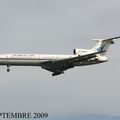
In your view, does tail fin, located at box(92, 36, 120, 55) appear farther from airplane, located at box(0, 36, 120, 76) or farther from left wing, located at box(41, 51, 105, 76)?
left wing, located at box(41, 51, 105, 76)

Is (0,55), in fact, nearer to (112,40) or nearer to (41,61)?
(41,61)

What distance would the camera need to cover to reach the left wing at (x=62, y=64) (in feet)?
516

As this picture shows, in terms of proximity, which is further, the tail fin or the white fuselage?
the tail fin

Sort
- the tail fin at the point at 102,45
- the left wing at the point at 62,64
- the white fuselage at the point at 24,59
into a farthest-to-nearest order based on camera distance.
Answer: the tail fin at the point at 102,45
the left wing at the point at 62,64
the white fuselage at the point at 24,59

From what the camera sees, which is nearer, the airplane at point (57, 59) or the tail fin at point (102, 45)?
the airplane at point (57, 59)

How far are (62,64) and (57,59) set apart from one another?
1514 mm

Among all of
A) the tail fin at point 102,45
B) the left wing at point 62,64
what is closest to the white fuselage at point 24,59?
the left wing at point 62,64

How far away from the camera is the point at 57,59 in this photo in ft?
518

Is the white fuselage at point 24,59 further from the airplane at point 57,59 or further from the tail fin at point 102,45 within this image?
the tail fin at point 102,45

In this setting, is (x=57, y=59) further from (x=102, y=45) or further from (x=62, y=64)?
(x=102, y=45)

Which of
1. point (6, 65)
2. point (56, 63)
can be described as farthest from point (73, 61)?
point (6, 65)

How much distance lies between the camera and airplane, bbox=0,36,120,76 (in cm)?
15550

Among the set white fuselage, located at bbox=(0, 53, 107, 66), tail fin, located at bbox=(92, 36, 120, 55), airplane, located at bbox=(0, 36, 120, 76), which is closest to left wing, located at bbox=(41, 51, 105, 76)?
airplane, located at bbox=(0, 36, 120, 76)

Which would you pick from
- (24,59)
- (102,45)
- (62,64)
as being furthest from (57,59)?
(102,45)
